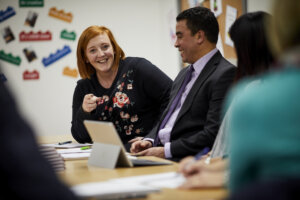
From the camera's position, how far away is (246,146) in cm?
68

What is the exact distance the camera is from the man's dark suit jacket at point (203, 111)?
7.04 ft

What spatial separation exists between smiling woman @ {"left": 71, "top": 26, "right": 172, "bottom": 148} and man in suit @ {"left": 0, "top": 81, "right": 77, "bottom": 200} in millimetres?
1959

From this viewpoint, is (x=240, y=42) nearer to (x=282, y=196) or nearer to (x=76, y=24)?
(x=282, y=196)

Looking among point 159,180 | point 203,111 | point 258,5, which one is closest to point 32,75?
point 258,5

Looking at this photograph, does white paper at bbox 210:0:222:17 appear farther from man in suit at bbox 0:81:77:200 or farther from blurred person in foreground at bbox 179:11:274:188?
man in suit at bbox 0:81:77:200

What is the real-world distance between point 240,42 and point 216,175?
677 mm

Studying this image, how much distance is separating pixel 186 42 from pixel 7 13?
330cm

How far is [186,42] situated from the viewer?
8.16ft

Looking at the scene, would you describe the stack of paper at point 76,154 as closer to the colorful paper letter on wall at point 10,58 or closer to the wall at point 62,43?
the wall at point 62,43

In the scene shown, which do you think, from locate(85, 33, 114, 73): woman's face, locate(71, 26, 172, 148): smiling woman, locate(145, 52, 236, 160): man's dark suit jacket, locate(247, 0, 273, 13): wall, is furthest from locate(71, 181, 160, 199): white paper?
locate(85, 33, 114, 73): woman's face

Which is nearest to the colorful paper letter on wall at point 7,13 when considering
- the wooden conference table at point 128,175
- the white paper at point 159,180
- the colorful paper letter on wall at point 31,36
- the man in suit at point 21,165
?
the colorful paper letter on wall at point 31,36

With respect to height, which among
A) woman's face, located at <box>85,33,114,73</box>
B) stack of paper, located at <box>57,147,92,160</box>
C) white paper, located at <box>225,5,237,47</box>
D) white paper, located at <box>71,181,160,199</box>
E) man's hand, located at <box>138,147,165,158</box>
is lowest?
man's hand, located at <box>138,147,165,158</box>

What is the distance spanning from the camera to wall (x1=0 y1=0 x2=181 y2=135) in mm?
5148

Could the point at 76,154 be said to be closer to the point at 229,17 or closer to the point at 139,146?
the point at 139,146
